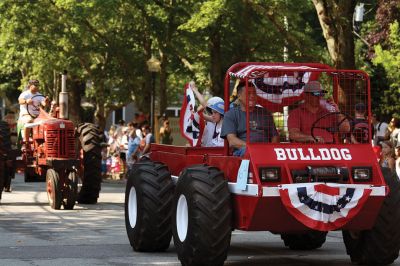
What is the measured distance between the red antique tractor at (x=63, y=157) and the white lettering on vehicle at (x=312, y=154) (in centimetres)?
964

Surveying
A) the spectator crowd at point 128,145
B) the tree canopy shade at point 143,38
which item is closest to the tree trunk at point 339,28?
the tree canopy shade at point 143,38

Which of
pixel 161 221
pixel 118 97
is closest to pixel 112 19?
pixel 118 97

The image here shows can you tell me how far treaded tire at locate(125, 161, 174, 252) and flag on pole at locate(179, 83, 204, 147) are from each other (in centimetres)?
198

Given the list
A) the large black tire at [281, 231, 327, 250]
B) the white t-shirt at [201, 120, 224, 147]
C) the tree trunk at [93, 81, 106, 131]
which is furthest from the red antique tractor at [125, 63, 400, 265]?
the tree trunk at [93, 81, 106, 131]

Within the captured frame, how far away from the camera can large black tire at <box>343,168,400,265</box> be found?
12.4 m

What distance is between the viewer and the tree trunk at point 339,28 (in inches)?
1107

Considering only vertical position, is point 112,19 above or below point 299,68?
above

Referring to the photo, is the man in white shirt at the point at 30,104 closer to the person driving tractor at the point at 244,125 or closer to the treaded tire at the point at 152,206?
the treaded tire at the point at 152,206

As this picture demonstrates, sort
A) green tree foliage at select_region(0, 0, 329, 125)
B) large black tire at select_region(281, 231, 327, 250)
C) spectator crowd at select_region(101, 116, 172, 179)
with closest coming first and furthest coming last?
large black tire at select_region(281, 231, 327, 250) → spectator crowd at select_region(101, 116, 172, 179) → green tree foliage at select_region(0, 0, 329, 125)

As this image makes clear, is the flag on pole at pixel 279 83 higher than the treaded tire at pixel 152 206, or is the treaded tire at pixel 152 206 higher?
the flag on pole at pixel 279 83

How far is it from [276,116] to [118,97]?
34.9 metres

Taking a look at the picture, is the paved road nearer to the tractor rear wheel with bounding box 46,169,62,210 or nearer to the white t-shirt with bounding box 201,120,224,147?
the tractor rear wheel with bounding box 46,169,62,210

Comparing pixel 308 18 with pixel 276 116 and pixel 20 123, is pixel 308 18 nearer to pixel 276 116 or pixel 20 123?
pixel 20 123

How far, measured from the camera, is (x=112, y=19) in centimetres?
4028
